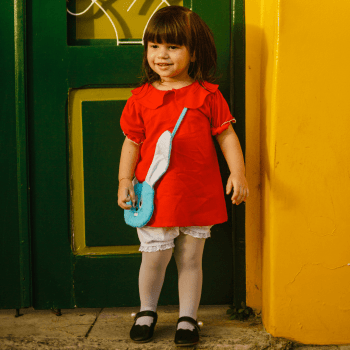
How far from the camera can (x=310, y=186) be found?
5.39 feet

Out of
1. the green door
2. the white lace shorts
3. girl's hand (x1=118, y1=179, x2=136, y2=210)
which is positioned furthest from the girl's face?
the white lace shorts

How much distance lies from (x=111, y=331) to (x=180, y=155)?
0.89m

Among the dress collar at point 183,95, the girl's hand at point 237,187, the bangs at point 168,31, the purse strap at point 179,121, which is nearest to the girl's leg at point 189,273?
the girl's hand at point 237,187

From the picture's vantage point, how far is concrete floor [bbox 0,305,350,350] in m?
1.69

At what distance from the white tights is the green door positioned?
261 millimetres

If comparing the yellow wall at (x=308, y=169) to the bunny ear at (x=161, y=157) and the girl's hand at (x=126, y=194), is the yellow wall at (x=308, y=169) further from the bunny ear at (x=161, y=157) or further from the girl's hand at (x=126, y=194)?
the girl's hand at (x=126, y=194)

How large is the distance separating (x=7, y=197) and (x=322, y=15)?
1.67 meters

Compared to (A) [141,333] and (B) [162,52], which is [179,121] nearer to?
(B) [162,52]

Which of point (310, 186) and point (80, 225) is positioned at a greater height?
point (310, 186)

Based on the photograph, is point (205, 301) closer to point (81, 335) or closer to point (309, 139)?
point (81, 335)

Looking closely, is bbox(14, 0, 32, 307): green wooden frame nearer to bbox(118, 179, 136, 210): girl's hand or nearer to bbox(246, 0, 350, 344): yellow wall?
bbox(118, 179, 136, 210): girl's hand

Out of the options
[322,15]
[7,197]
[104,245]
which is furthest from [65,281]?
[322,15]

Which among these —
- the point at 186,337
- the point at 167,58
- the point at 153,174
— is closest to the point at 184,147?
the point at 153,174

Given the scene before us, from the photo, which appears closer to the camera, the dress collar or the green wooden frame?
the dress collar
